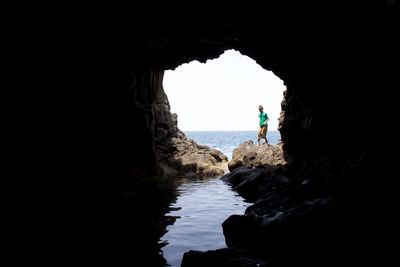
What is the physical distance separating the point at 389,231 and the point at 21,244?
585cm

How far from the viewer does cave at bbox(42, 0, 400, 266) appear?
5.17 metres

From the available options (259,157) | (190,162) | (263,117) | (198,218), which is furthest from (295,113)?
(198,218)

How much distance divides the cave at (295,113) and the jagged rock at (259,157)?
2.93 meters

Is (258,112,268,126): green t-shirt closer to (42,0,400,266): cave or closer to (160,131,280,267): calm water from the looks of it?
(42,0,400,266): cave

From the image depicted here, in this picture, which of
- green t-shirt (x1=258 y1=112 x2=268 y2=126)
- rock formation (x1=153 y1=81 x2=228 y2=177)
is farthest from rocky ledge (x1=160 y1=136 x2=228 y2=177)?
green t-shirt (x1=258 y1=112 x2=268 y2=126)

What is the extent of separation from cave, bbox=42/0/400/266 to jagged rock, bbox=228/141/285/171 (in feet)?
9.62

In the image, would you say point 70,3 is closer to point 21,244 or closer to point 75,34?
point 75,34

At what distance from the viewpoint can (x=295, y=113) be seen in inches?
600

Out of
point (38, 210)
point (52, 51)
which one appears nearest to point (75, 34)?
point (52, 51)

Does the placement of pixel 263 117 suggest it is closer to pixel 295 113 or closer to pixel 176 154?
pixel 295 113

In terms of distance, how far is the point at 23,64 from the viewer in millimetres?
7492

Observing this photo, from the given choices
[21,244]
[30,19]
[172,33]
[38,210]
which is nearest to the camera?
[21,244]

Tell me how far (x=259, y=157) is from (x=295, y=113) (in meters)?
4.83

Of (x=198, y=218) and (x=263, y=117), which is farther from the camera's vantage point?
(x=263, y=117)
